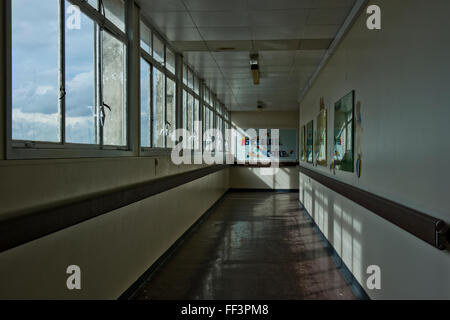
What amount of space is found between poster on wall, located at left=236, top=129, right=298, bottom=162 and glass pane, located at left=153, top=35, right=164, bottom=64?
1053cm

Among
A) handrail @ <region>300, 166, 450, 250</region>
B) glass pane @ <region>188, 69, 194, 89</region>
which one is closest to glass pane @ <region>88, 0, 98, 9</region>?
handrail @ <region>300, 166, 450, 250</region>

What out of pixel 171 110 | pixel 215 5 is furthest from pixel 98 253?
pixel 171 110

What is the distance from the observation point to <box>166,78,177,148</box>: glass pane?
661cm

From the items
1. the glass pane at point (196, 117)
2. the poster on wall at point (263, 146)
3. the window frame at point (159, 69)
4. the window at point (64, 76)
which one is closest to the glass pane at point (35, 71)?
the window at point (64, 76)

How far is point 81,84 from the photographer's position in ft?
11.2

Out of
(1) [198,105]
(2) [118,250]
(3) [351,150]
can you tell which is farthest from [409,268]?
(1) [198,105]

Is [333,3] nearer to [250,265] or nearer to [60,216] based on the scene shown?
[250,265]

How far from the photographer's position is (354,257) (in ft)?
14.8

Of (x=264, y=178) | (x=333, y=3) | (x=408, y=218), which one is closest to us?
(x=408, y=218)

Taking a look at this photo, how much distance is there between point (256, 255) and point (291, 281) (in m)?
1.26

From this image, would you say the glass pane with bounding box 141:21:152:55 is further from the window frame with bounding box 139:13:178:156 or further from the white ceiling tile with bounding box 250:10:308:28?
the white ceiling tile with bounding box 250:10:308:28

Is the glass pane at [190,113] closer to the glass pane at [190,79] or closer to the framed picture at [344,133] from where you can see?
the glass pane at [190,79]

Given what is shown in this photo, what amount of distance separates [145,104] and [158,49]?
43.9 inches
